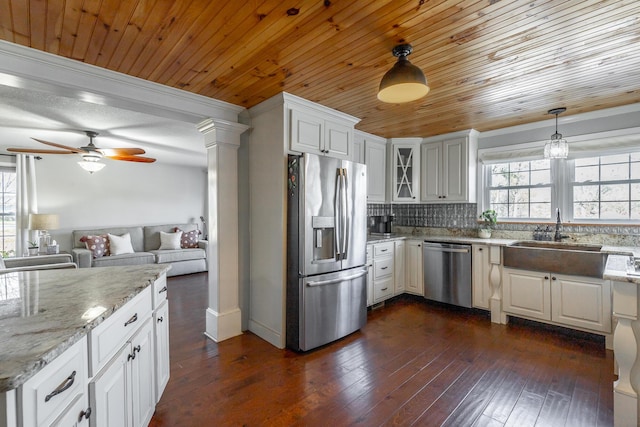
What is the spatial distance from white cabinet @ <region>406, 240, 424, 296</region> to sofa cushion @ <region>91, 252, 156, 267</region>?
4460mm

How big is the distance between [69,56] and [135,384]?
211 cm

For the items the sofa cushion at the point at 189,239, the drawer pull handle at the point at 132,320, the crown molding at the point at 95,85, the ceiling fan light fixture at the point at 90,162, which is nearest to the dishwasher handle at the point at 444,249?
the crown molding at the point at 95,85

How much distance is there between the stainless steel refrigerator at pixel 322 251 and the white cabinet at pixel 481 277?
147 cm

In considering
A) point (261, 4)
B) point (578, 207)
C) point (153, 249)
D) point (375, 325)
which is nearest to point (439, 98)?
point (261, 4)

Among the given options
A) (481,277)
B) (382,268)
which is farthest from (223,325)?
(481,277)

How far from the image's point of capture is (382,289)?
12.6 ft

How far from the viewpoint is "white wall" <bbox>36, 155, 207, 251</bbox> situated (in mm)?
5340

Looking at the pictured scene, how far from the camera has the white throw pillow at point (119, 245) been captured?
212 inches

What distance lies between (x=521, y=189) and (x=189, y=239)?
5.87 meters

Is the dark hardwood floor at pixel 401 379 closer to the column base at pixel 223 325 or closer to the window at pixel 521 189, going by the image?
the column base at pixel 223 325

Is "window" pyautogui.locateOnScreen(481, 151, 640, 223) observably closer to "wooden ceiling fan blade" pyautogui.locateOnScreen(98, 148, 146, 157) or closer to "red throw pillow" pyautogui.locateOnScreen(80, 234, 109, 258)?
"wooden ceiling fan blade" pyautogui.locateOnScreen(98, 148, 146, 157)

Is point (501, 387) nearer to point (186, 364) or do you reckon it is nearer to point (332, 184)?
point (332, 184)

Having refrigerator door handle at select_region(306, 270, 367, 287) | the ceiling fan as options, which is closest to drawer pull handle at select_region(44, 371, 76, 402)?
refrigerator door handle at select_region(306, 270, 367, 287)

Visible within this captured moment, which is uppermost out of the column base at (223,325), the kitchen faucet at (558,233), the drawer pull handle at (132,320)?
the kitchen faucet at (558,233)
